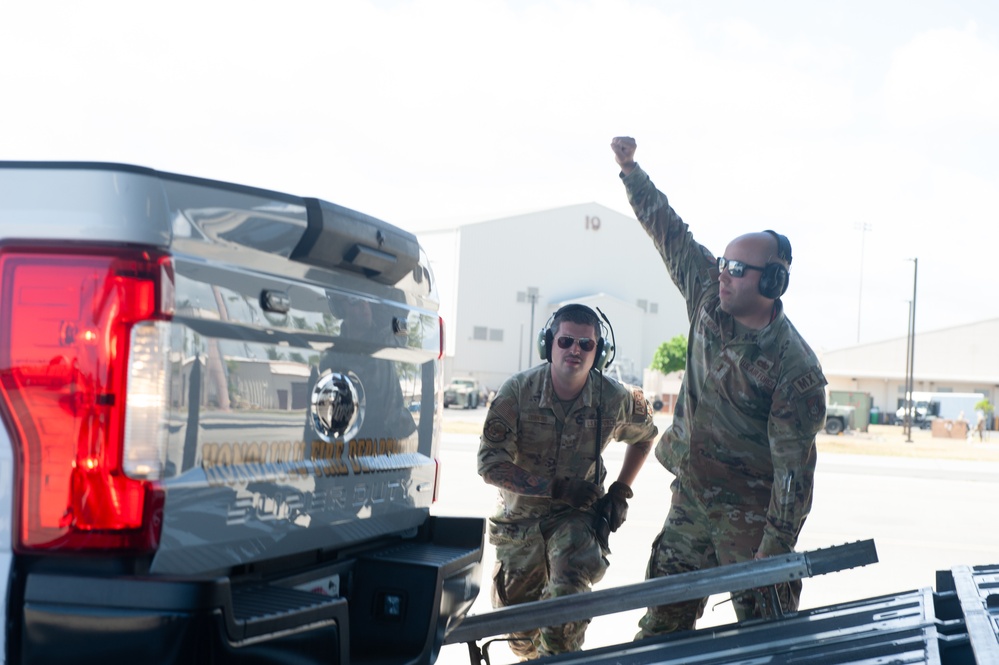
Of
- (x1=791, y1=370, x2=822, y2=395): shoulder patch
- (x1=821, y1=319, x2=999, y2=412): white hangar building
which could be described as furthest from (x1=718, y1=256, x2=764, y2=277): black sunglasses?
(x1=821, y1=319, x2=999, y2=412): white hangar building

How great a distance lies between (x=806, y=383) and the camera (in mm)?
4422

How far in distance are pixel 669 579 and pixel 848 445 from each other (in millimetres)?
32357

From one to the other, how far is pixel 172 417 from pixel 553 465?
291 cm

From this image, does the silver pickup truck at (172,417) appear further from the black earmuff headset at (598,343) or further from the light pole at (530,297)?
the light pole at (530,297)

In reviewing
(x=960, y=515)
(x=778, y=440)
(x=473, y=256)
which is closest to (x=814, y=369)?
(x=778, y=440)

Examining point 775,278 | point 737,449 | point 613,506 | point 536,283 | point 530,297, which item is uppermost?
point 536,283

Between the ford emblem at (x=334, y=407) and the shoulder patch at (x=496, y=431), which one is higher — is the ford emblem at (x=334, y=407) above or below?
above

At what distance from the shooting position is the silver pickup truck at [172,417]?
7.09 ft

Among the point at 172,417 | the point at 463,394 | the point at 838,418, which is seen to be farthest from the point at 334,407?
the point at 463,394

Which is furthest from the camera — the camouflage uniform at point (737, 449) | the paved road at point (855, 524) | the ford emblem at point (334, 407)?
the paved road at point (855, 524)

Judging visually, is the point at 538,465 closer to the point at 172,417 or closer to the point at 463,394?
the point at 172,417

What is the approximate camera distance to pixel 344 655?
2.71 m

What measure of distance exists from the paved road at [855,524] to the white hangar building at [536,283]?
152 feet

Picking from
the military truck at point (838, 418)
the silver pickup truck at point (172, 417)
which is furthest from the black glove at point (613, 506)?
the military truck at point (838, 418)
